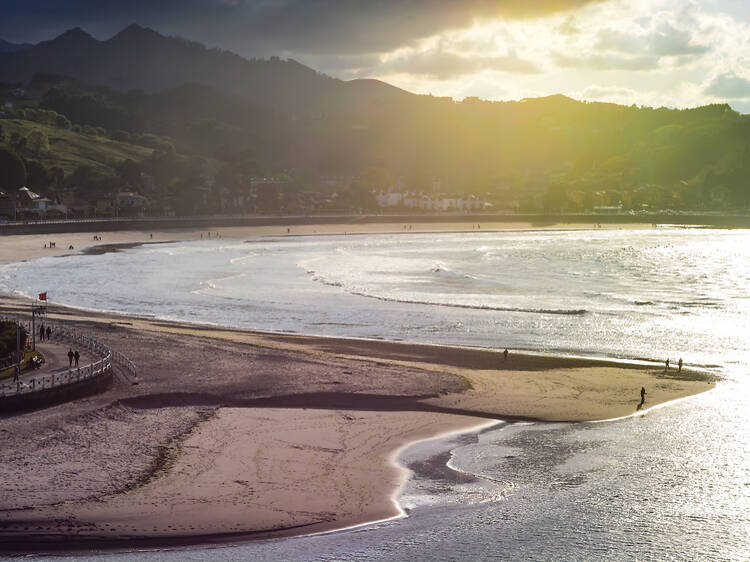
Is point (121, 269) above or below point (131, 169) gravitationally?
below

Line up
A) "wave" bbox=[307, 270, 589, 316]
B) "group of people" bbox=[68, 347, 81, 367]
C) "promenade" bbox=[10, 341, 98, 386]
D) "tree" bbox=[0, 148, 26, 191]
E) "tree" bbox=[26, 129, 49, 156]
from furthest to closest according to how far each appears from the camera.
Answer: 1. "tree" bbox=[26, 129, 49, 156]
2. "tree" bbox=[0, 148, 26, 191]
3. "wave" bbox=[307, 270, 589, 316]
4. "group of people" bbox=[68, 347, 81, 367]
5. "promenade" bbox=[10, 341, 98, 386]

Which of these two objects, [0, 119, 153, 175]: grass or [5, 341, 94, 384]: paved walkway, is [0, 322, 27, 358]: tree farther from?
[0, 119, 153, 175]: grass

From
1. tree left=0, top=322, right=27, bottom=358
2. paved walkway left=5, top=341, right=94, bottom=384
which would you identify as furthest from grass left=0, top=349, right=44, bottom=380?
tree left=0, top=322, right=27, bottom=358

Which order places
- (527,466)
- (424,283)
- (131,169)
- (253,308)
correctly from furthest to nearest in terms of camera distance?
1. (131,169)
2. (424,283)
3. (253,308)
4. (527,466)

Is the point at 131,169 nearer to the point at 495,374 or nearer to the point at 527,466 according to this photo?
the point at 495,374

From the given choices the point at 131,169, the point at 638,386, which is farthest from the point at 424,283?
the point at 131,169

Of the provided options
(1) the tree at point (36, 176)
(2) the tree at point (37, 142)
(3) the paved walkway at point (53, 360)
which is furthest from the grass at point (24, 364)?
(2) the tree at point (37, 142)
